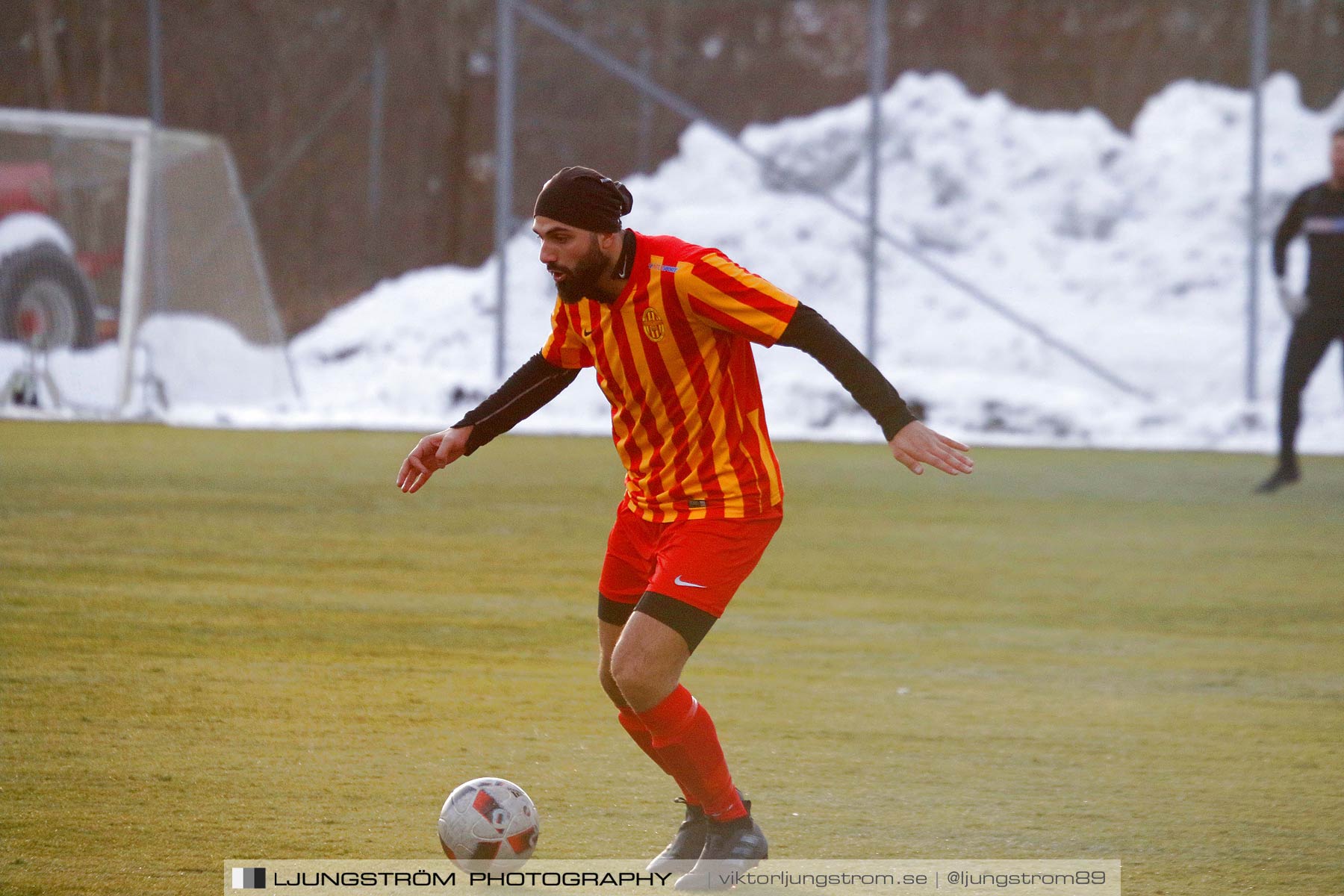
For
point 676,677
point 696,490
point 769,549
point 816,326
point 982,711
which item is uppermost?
point 816,326

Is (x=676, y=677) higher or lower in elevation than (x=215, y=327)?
higher

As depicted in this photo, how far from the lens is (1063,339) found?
1922 centimetres

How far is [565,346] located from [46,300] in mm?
14949

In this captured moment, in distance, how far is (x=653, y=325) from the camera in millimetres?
4164

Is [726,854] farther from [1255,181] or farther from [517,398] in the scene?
[1255,181]

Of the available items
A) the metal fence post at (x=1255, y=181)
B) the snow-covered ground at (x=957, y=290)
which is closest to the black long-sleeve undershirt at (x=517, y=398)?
the snow-covered ground at (x=957, y=290)

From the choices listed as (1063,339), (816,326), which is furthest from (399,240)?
(816,326)

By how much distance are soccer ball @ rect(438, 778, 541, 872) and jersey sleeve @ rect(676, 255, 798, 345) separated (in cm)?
112

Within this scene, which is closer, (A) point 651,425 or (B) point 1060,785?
(A) point 651,425

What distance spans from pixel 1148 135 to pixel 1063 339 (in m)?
3.70

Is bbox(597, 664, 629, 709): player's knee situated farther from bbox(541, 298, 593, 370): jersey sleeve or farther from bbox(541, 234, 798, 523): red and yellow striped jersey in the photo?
bbox(541, 298, 593, 370): jersey sleeve

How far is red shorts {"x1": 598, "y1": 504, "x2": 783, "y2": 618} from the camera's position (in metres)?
4.07

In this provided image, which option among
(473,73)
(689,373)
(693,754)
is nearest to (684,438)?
(689,373)

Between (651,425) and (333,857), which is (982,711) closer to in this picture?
(651,425)
